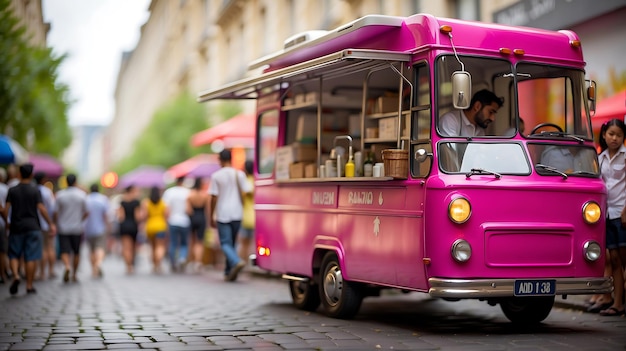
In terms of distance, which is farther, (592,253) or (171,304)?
(171,304)

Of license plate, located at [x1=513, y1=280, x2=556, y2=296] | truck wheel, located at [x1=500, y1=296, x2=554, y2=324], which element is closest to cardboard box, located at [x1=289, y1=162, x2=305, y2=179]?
truck wheel, located at [x1=500, y1=296, x2=554, y2=324]

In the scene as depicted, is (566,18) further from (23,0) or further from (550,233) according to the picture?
(23,0)

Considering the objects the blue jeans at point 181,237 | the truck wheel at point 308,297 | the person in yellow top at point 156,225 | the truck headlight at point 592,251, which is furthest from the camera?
the person in yellow top at point 156,225

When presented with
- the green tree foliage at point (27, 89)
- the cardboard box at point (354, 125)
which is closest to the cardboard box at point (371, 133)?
the cardboard box at point (354, 125)

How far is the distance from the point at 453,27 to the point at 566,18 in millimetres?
7472

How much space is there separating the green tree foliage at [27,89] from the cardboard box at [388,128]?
884cm

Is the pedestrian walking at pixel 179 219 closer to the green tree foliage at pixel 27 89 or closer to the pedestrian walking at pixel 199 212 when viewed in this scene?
the pedestrian walking at pixel 199 212

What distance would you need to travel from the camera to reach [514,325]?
9.48 meters

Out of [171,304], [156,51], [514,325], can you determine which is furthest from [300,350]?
[156,51]

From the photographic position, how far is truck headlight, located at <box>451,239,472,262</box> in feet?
26.9

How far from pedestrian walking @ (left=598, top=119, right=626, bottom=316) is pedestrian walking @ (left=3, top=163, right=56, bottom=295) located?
7919 mm

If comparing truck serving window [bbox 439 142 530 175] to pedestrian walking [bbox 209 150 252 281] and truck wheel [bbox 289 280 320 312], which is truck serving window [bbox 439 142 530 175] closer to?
truck wheel [bbox 289 280 320 312]

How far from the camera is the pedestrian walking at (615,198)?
9.91 meters

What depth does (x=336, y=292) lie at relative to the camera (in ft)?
33.3
